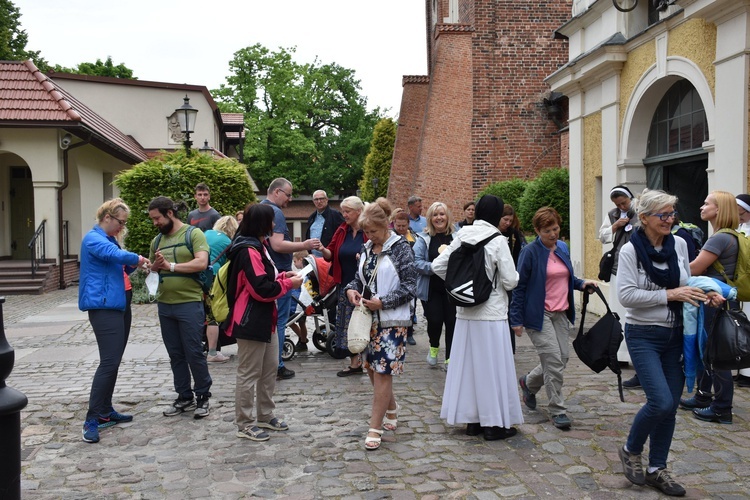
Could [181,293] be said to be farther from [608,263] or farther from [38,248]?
[38,248]

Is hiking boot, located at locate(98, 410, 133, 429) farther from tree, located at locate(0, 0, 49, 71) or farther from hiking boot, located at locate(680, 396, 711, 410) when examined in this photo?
tree, located at locate(0, 0, 49, 71)

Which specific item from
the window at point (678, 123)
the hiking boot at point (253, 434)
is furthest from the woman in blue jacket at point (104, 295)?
the window at point (678, 123)

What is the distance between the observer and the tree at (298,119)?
5125 centimetres

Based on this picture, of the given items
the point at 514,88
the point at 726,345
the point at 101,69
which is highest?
the point at 101,69

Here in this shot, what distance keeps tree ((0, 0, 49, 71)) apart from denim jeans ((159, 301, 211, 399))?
33.4 m

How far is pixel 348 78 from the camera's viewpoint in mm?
57656

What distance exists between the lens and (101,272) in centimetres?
575

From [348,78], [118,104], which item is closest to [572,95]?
[118,104]

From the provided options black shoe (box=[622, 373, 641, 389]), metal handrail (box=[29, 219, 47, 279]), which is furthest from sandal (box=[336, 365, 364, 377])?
metal handrail (box=[29, 219, 47, 279])

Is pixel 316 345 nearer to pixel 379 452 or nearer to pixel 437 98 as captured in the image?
pixel 379 452

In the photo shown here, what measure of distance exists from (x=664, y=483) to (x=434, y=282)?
157 inches

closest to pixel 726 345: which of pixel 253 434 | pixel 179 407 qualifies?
pixel 253 434

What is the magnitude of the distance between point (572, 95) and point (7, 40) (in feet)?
Result: 104

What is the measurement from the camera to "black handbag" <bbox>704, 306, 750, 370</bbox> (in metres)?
4.34
